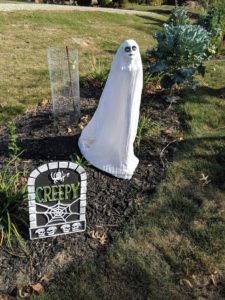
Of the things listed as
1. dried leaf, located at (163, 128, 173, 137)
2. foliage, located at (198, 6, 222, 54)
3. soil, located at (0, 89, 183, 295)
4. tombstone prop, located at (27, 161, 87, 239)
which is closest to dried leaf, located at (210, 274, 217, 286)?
soil, located at (0, 89, 183, 295)

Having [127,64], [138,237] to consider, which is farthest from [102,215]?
[127,64]

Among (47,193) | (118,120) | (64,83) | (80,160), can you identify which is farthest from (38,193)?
(64,83)

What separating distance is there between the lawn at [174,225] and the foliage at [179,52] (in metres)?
0.53

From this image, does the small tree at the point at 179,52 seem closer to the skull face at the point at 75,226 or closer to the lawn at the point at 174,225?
the lawn at the point at 174,225

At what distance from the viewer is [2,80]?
20.2 feet

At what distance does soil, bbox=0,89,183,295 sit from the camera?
2.98 metres

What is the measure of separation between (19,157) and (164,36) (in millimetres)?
2621

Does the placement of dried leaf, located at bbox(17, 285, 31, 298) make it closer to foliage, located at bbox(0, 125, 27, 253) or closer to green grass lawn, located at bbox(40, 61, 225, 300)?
green grass lawn, located at bbox(40, 61, 225, 300)

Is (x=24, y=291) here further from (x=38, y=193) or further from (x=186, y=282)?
(x=186, y=282)

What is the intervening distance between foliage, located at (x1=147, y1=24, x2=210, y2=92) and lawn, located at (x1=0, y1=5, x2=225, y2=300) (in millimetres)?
525

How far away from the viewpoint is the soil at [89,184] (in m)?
2.98

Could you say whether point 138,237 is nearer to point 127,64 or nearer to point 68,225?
point 68,225

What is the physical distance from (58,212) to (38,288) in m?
0.58

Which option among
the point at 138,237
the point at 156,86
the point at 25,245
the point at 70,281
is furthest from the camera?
the point at 156,86
